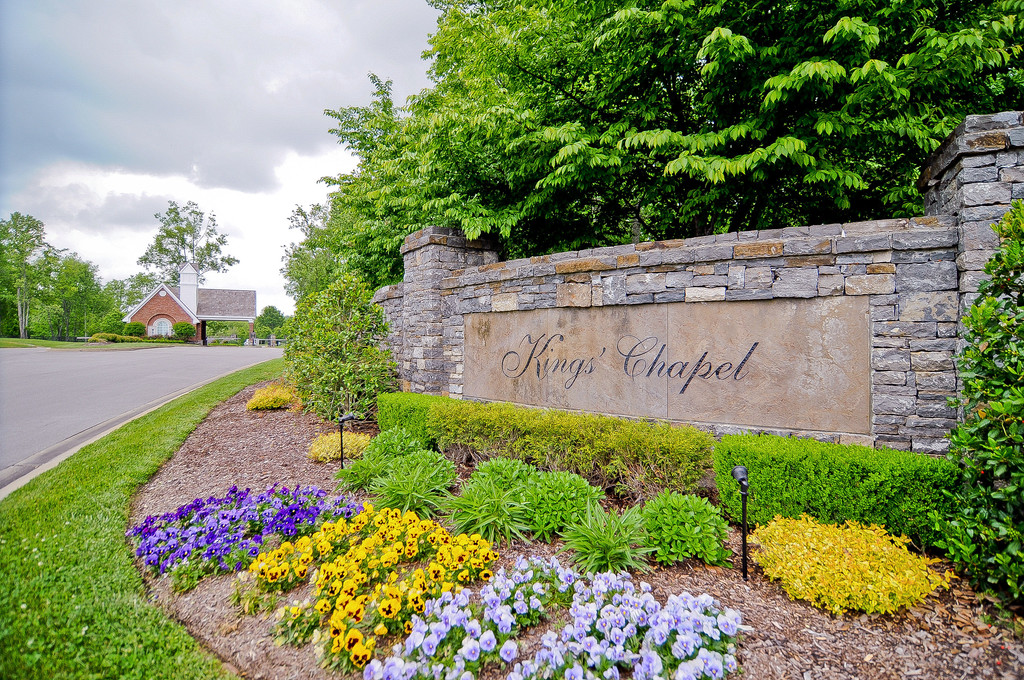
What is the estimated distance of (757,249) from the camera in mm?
4250

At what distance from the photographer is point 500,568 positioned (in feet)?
9.89

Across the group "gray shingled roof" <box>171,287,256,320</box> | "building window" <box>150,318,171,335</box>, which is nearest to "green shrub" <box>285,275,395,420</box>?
"building window" <box>150,318,171,335</box>

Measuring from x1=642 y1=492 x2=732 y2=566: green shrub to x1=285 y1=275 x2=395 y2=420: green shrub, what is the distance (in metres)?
5.33

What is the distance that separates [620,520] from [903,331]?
114 inches

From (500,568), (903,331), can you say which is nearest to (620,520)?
(500,568)

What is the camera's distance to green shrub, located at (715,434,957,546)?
10.1 feet

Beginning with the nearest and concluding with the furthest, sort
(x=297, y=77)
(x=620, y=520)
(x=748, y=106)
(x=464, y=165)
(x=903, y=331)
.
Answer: (x=620, y=520) → (x=903, y=331) → (x=748, y=106) → (x=464, y=165) → (x=297, y=77)

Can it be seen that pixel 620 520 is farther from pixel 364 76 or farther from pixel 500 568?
pixel 364 76

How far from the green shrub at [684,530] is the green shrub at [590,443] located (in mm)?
535

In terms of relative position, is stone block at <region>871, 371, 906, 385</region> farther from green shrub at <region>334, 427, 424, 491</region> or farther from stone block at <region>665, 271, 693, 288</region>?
green shrub at <region>334, 427, 424, 491</region>

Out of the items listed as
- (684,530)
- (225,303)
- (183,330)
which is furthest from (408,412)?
(225,303)

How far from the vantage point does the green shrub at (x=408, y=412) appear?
564cm

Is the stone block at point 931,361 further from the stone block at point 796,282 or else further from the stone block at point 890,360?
the stone block at point 796,282

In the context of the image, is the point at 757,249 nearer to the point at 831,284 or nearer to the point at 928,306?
the point at 831,284
